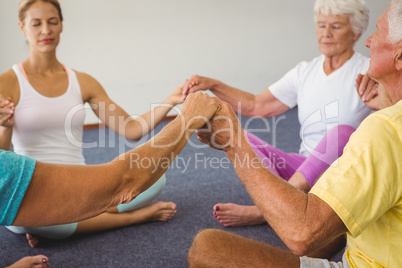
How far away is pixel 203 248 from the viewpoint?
60.7 inches

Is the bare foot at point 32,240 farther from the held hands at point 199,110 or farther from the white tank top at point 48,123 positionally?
the held hands at point 199,110

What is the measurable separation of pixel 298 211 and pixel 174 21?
159 inches

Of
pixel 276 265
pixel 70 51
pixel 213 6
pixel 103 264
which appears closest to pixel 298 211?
pixel 276 265

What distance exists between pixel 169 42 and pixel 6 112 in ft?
9.86

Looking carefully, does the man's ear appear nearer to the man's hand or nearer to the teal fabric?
the man's hand

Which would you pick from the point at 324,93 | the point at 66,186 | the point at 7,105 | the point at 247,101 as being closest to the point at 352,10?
the point at 324,93

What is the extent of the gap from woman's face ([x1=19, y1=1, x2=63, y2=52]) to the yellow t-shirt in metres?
1.73

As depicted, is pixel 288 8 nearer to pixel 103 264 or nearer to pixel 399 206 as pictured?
pixel 103 264

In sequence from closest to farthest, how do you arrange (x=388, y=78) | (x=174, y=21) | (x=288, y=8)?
1. (x=388, y=78)
2. (x=174, y=21)
3. (x=288, y=8)

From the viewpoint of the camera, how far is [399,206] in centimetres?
112

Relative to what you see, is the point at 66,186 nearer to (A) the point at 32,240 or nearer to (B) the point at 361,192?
(B) the point at 361,192

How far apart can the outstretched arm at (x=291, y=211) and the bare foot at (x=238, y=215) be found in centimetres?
110

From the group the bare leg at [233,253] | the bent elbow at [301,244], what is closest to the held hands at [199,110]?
the bare leg at [233,253]

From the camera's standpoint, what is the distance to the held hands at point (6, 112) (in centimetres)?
209
